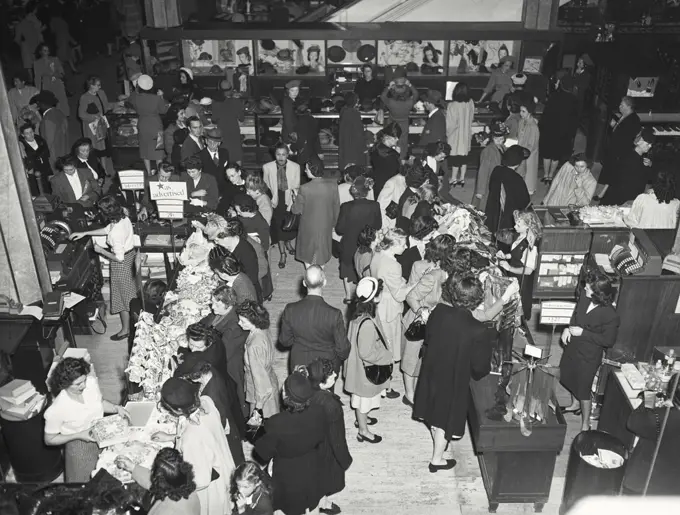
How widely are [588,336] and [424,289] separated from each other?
1.36m

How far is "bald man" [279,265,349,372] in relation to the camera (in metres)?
5.64

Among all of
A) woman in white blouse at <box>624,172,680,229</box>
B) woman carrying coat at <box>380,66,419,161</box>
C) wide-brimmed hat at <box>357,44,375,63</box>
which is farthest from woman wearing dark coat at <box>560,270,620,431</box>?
wide-brimmed hat at <box>357,44,375,63</box>

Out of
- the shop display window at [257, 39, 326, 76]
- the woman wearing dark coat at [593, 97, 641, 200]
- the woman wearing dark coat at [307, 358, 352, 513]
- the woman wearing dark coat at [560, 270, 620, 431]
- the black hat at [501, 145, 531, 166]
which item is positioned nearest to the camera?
the woman wearing dark coat at [307, 358, 352, 513]

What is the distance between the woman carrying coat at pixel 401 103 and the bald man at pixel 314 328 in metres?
5.44

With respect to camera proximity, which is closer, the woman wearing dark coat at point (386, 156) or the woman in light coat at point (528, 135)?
the woman wearing dark coat at point (386, 156)

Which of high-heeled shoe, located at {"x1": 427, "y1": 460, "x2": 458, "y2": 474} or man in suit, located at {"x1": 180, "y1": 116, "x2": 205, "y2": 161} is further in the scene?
man in suit, located at {"x1": 180, "y1": 116, "x2": 205, "y2": 161}

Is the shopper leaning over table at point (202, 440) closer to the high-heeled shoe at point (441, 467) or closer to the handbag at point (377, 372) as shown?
the handbag at point (377, 372)

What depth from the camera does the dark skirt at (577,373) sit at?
19.6ft

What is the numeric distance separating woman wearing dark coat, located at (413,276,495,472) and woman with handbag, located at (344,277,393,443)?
336 millimetres

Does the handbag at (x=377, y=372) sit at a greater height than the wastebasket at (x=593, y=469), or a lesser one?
greater

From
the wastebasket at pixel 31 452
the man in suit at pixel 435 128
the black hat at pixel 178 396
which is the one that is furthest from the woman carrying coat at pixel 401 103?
the black hat at pixel 178 396

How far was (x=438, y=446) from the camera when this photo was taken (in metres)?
5.95

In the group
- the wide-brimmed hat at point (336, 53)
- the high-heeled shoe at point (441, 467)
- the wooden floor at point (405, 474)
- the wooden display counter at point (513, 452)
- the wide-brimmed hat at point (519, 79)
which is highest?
the wide-brimmed hat at point (336, 53)

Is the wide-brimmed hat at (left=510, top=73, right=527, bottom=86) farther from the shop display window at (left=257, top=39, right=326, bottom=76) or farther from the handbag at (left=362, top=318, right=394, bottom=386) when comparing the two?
the handbag at (left=362, top=318, right=394, bottom=386)
